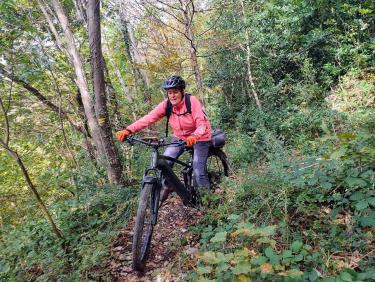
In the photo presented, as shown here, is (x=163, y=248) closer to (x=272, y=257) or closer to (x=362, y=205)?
(x=272, y=257)

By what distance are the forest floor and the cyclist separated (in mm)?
563

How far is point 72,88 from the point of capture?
32.6ft

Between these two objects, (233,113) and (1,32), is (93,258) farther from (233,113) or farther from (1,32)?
(233,113)

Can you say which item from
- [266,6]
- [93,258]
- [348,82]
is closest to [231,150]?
[348,82]

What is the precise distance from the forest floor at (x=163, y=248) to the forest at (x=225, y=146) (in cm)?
4

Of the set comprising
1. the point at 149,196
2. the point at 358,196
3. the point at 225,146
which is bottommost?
the point at 225,146

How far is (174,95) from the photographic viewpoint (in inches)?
167

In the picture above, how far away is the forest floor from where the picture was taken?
358 centimetres

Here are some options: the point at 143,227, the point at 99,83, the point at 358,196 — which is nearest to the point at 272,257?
the point at 358,196

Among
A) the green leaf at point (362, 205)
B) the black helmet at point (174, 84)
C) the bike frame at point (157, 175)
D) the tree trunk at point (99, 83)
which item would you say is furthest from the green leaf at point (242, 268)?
the tree trunk at point (99, 83)

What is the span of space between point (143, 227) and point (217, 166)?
2485 millimetres

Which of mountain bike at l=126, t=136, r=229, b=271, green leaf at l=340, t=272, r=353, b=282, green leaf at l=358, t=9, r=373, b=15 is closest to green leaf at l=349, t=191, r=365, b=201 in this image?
green leaf at l=340, t=272, r=353, b=282

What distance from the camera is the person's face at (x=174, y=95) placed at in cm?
421

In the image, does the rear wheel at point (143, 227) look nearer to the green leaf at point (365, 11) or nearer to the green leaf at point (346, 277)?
the green leaf at point (346, 277)
